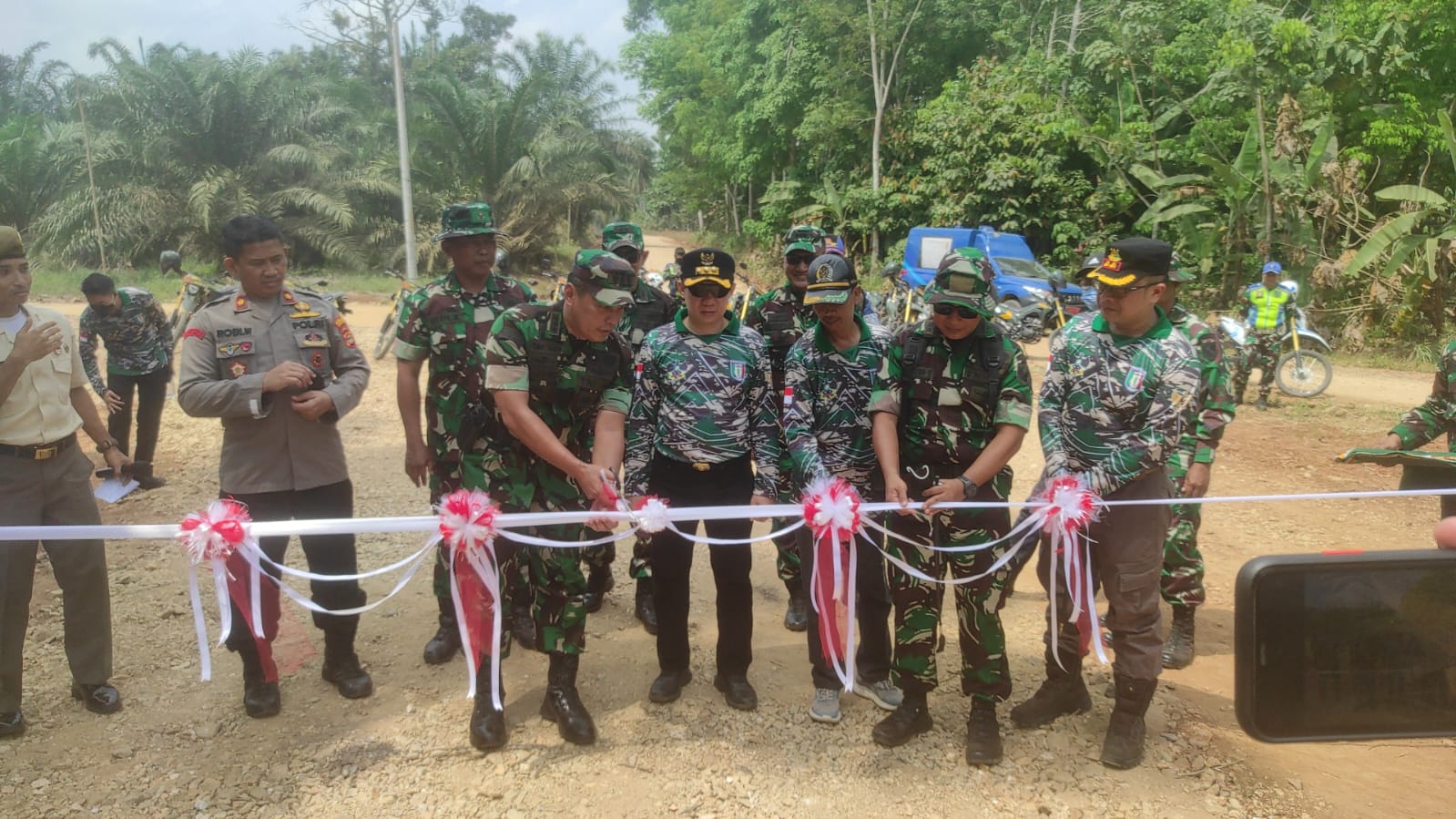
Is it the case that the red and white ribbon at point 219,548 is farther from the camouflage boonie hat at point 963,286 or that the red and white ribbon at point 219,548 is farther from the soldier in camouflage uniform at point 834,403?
the camouflage boonie hat at point 963,286

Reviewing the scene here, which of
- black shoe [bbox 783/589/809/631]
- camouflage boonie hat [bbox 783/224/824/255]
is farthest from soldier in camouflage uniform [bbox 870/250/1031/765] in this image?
camouflage boonie hat [bbox 783/224/824/255]

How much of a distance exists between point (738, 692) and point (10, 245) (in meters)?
3.35

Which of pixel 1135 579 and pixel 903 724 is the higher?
pixel 1135 579

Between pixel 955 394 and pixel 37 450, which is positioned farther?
pixel 37 450

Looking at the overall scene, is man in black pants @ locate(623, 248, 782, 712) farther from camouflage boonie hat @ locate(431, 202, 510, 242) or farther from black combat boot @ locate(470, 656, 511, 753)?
camouflage boonie hat @ locate(431, 202, 510, 242)

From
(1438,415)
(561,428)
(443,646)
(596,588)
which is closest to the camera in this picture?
(561,428)

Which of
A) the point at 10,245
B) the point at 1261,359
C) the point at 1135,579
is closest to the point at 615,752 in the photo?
the point at 1135,579

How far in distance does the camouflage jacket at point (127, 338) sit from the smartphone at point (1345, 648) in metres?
7.44

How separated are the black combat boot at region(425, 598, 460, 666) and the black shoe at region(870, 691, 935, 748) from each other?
76.9 inches

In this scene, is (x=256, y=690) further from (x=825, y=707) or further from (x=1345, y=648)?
(x=1345, y=648)

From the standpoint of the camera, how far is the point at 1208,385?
4.11m

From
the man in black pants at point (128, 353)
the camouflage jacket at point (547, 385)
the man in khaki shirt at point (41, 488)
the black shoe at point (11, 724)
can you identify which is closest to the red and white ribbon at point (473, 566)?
the camouflage jacket at point (547, 385)

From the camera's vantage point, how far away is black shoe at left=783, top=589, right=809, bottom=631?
14.7ft

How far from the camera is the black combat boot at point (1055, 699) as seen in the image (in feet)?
11.6
